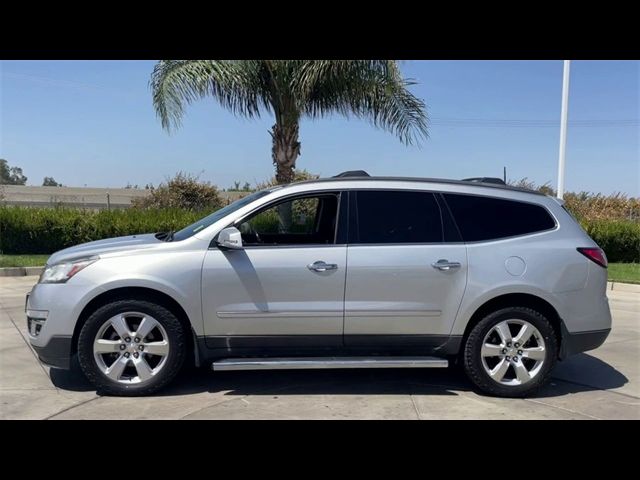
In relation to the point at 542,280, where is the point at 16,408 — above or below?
below

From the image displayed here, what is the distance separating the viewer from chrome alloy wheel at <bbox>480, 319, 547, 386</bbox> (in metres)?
4.65

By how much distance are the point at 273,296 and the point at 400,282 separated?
1.09 m

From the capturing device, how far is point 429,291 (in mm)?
4605

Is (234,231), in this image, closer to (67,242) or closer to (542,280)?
(542,280)

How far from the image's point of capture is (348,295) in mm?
4562

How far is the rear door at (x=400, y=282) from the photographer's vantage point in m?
4.57

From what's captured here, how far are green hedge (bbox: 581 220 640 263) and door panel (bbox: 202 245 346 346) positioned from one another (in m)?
12.7

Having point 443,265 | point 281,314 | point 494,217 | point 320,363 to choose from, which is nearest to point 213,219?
point 281,314

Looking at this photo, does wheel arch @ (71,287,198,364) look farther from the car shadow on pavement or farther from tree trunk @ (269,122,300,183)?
tree trunk @ (269,122,300,183)

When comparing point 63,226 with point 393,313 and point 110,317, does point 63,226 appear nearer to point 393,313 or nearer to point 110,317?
point 110,317

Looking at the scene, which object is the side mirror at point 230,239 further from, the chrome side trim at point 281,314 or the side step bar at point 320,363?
the side step bar at point 320,363
